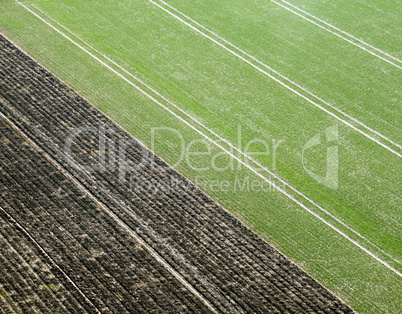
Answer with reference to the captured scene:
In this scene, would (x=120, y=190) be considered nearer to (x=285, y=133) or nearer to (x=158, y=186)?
(x=158, y=186)

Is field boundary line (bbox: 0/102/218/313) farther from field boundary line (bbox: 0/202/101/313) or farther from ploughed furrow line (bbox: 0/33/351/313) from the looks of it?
field boundary line (bbox: 0/202/101/313)

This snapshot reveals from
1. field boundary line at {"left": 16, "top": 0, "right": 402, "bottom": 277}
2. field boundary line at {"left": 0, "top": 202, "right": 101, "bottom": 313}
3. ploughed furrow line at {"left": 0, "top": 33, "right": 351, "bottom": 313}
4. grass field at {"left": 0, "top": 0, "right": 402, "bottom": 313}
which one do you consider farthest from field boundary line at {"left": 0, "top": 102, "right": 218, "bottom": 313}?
field boundary line at {"left": 16, "top": 0, "right": 402, "bottom": 277}

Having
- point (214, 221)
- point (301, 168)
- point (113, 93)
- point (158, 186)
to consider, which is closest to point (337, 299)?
point (214, 221)

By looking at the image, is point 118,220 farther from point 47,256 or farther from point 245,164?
point 245,164

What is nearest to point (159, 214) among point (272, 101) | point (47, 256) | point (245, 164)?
point (47, 256)

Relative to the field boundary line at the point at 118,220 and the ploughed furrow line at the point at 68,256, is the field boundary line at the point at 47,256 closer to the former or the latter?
the ploughed furrow line at the point at 68,256
